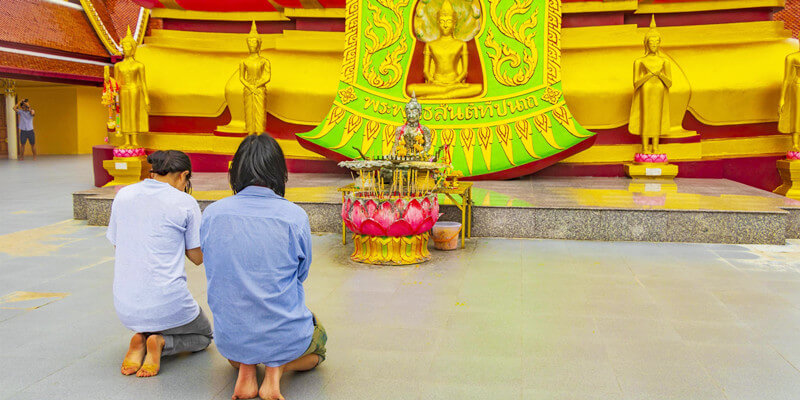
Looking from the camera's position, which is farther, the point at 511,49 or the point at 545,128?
the point at 511,49

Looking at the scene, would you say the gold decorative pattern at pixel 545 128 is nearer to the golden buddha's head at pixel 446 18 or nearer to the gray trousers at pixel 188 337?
the golden buddha's head at pixel 446 18

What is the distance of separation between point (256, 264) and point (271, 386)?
15.6 inches

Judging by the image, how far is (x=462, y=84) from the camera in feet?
22.9

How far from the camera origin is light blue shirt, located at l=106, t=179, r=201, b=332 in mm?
2258

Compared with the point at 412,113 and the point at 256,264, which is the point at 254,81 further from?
the point at 256,264

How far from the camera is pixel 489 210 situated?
4.89m

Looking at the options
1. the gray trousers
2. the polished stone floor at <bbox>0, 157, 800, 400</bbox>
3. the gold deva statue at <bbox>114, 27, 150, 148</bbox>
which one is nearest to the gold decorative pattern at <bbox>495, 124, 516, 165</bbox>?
the polished stone floor at <bbox>0, 157, 800, 400</bbox>

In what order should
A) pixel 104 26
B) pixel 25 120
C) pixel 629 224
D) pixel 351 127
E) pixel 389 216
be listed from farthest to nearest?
pixel 25 120
pixel 104 26
pixel 351 127
pixel 629 224
pixel 389 216

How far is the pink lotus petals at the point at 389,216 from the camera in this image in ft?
13.1

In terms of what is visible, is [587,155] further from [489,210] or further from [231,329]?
[231,329]

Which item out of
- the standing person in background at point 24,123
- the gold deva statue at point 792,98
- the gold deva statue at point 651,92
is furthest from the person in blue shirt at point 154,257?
the standing person in background at point 24,123

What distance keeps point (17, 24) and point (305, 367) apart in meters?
9.64

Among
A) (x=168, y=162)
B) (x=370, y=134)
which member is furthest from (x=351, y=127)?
(x=168, y=162)

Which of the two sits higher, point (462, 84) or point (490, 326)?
point (462, 84)
